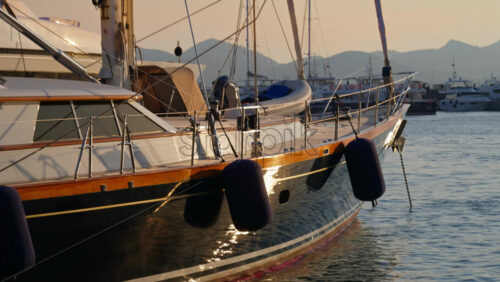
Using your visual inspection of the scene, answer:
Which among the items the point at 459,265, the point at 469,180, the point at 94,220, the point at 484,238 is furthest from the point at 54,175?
the point at 469,180

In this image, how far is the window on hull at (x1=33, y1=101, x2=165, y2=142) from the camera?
9.20 metres

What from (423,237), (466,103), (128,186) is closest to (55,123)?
(128,186)

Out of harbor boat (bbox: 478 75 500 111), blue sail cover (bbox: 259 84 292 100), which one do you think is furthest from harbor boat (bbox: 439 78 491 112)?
blue sail cover (bbox: 259 84 292 100)

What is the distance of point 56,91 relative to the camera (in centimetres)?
935

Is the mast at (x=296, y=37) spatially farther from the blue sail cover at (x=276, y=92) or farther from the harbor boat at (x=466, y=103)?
the harbor boat at (x=466, y=103)

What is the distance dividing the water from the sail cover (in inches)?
159

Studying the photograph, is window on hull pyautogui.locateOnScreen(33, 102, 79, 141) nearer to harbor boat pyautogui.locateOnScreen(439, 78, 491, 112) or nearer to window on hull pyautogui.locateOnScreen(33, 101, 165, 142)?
window on hull pyautogui.locateOnScreen(33, 101, 165, 142)

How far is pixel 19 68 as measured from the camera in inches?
527

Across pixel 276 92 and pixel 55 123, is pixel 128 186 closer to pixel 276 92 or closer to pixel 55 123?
pixel 55 123

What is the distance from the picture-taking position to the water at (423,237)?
42.5ft

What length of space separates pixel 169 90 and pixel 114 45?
3.90 m

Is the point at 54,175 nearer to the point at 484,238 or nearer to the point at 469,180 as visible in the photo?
the point at 484,238

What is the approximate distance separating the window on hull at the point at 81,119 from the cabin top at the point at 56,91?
14cm

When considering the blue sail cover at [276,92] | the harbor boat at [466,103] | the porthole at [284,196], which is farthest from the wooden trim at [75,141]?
the harbor boat at [466,103]
